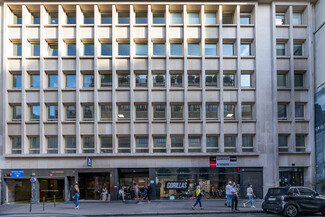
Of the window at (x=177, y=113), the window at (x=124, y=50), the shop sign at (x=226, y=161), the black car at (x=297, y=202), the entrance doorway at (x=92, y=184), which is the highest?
the window at (x=124, y=50)

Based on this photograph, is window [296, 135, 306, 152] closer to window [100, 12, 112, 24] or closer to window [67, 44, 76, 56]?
window [100, 12, 112, 24]

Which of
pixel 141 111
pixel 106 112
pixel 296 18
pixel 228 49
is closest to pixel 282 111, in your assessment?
pixel 228 49

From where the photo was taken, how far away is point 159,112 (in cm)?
2867

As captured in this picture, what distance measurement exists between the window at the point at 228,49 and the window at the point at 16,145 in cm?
2029

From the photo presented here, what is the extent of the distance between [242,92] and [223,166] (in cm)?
687

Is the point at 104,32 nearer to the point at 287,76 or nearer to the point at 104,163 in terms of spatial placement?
the point at 104,163

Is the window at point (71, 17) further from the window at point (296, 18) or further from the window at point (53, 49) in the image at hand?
the window at point (296, 18)

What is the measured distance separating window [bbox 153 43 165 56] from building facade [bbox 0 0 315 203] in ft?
0.34

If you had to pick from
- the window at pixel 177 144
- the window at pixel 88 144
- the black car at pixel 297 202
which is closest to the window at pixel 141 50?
the window at pixel 177 144

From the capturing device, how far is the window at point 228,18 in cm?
2981

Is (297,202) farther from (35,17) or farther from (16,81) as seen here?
(35,17)

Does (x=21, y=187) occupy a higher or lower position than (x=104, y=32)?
lower

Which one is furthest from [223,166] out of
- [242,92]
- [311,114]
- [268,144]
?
[311,114]

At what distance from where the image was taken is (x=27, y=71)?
28453 millimetres
